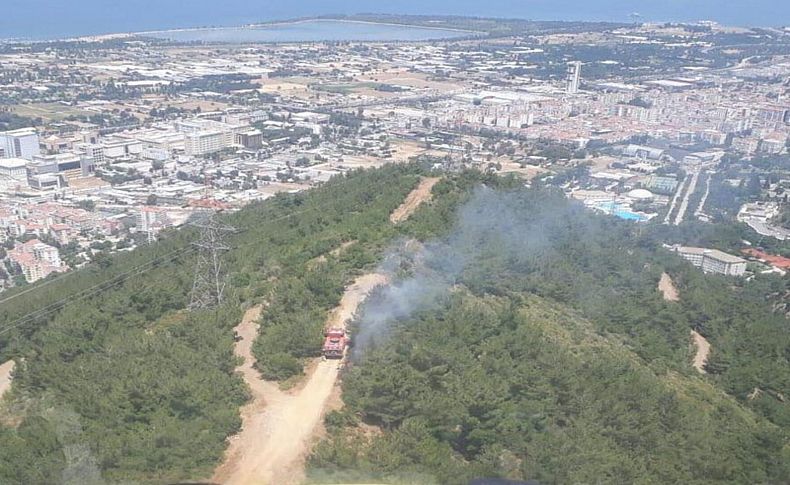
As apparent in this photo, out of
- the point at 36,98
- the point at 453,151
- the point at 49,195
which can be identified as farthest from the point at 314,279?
the point at 36,98

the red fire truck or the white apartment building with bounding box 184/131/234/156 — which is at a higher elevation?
the red fire truck

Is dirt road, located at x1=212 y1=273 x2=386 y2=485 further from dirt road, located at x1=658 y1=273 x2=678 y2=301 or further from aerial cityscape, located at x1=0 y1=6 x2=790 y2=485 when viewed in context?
dirt road, located at x1=658 y1=273 x2=678 y2=301

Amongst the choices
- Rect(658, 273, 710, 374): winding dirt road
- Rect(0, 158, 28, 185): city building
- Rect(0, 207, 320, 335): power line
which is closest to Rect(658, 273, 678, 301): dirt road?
Rect(658, 273, 710, 374): winding dirt road

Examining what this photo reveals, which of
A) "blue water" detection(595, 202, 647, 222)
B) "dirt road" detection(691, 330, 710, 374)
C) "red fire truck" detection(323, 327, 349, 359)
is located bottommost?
"blue water" detection(595, 202, 647, 222)

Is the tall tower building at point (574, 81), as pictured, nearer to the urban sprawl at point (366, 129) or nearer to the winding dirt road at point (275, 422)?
the urban sprawl at point (366, 129)

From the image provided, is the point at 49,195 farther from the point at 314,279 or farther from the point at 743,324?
the point at 743,324

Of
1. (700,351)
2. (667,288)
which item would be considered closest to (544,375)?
(700,351)

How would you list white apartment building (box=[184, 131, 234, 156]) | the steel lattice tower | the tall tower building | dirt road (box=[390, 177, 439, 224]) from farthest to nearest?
the tall tower building → white apartment building (box=[184, 131, 234, 156]) → dirt road (box=[390, 177, 439, 224]) → the steel lattice tower
